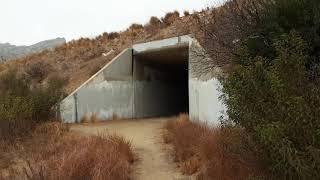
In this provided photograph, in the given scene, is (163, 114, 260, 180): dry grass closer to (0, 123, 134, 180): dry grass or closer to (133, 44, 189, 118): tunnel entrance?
(0, 123, 134, 180): dry grass

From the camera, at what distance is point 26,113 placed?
46.2 feet

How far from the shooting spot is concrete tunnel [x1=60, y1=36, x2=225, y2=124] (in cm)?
1560

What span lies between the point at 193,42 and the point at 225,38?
4.40 m

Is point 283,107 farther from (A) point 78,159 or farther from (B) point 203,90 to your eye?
(B) point 203,90

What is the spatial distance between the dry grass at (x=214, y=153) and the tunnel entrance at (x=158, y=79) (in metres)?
7.19

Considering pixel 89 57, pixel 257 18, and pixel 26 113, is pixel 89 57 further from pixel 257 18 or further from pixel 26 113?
pixel 257 18

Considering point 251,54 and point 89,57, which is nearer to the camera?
point 251,54

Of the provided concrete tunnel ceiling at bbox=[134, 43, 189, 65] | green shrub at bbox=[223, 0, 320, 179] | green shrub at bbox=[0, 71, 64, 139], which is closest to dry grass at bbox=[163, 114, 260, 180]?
green shrub at bbox=[223, 0, 320, 179]

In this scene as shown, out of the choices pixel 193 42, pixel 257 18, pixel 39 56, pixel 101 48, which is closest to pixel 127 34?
pixel 101 48

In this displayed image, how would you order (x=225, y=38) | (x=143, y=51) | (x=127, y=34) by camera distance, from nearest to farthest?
(x=225, y=38), (x=143, y=51), (x=127, y=34)

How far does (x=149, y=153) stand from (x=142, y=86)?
34.3 ft

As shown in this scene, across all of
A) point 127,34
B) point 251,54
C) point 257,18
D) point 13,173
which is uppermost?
point 127,34

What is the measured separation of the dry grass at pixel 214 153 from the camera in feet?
22.6

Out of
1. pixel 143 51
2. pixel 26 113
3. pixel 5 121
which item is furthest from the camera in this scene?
pixel 143 51
